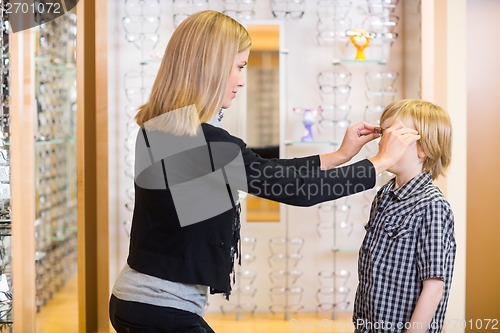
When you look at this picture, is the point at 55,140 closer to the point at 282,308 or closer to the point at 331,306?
the point at 282,308

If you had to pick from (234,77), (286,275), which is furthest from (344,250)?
(234,77)

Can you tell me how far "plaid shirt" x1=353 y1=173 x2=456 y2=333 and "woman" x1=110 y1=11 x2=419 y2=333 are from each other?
0.27 m

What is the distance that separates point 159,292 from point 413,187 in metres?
0.83

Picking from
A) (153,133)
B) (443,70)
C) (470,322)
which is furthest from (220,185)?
(470,322)

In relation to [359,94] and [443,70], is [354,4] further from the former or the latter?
[443,70]

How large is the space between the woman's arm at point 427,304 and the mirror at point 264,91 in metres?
2.04

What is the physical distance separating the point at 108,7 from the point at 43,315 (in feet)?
5.68

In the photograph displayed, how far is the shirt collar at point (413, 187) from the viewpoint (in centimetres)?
199

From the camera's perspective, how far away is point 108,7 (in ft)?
12.3

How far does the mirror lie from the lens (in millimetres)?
3773

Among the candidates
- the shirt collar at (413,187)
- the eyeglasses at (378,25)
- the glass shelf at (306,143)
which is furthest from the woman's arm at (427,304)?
the eyeglasses at (378,25)

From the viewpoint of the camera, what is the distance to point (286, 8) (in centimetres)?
383

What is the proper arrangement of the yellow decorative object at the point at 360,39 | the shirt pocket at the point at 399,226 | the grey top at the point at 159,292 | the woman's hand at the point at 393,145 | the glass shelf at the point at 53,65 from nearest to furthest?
the grey top at the point at 159,292
the woman's hand at the point at 393,145
the shirt pocket at the point at 399,226
the glass shelf at the point at 53,65
the yellow decorative object at the point at 360,39

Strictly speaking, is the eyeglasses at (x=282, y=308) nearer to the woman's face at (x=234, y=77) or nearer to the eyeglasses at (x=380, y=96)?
the eyeglasses at (x=380, y=96)
